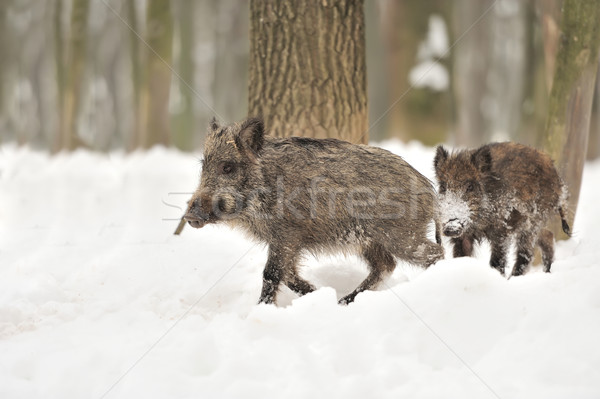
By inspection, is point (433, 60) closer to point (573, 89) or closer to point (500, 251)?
point (573, 89)

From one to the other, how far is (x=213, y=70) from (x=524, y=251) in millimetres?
18520

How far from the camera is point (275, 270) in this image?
527 centimetres

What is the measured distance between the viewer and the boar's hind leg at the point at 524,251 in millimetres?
6141

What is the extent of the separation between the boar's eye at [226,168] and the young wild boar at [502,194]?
2025mm

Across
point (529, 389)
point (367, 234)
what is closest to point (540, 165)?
point (367, 234)

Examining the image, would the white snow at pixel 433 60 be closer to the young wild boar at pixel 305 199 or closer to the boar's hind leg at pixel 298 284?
the young wild boar at pixel 305 199

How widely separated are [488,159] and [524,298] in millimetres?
2448

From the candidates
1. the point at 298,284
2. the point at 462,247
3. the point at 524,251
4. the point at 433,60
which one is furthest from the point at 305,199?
the point at 433,60

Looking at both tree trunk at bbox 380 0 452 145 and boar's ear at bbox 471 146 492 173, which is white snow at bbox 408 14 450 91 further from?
boar's ear at bbox 471 146 492 173

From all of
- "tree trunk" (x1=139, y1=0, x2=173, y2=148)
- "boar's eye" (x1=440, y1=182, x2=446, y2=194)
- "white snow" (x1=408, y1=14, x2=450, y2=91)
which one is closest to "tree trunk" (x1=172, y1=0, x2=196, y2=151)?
"tree trunk" (x1=139, y1=0, x2=173, y2=148)

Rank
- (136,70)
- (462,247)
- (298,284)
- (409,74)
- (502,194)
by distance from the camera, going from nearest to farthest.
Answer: (298,284)
(502,194)
(462,247)
(409,74)
(136,70)

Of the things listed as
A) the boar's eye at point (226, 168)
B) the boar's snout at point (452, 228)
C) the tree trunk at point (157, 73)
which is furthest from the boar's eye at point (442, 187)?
the tree trunk at point (157, 73)

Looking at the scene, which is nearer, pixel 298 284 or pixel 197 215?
pixel 197 215

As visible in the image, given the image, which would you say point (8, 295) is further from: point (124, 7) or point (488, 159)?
point (124, 7)
